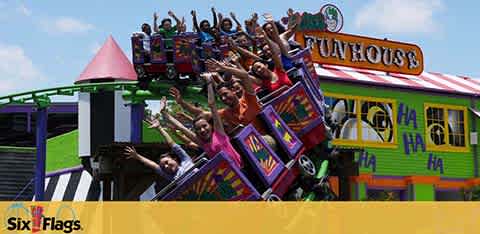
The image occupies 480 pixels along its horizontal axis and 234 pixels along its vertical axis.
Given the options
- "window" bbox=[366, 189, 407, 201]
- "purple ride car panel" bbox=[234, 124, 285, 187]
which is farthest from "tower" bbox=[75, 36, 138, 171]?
"purple ride car panel" bbox=[234, 124, 285, 187]

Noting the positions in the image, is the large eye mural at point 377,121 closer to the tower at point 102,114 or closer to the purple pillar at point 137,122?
the purple pillar at point 137,122

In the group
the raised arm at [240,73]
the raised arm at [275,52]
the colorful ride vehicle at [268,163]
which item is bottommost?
the colorful ride vehicle at [268,163]

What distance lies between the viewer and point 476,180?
63.5ft

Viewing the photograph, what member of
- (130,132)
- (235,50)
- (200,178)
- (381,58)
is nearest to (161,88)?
(130,132)

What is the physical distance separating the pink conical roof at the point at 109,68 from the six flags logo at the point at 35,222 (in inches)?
465

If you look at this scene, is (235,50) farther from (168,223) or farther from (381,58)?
(381,58)

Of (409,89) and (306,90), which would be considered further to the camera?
(409,89)

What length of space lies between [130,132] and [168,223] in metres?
11.0

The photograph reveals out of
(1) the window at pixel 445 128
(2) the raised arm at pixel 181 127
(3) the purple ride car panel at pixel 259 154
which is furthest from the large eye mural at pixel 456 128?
(3) the purple ride car panel at pixel 259 154

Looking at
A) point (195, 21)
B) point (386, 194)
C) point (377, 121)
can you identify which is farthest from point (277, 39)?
point (377, 121)

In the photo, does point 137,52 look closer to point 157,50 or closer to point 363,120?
point 157,50

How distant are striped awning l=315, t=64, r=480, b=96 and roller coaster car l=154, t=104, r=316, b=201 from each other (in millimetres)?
9833

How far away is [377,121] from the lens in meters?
18.2

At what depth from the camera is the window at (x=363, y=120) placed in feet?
57.2
